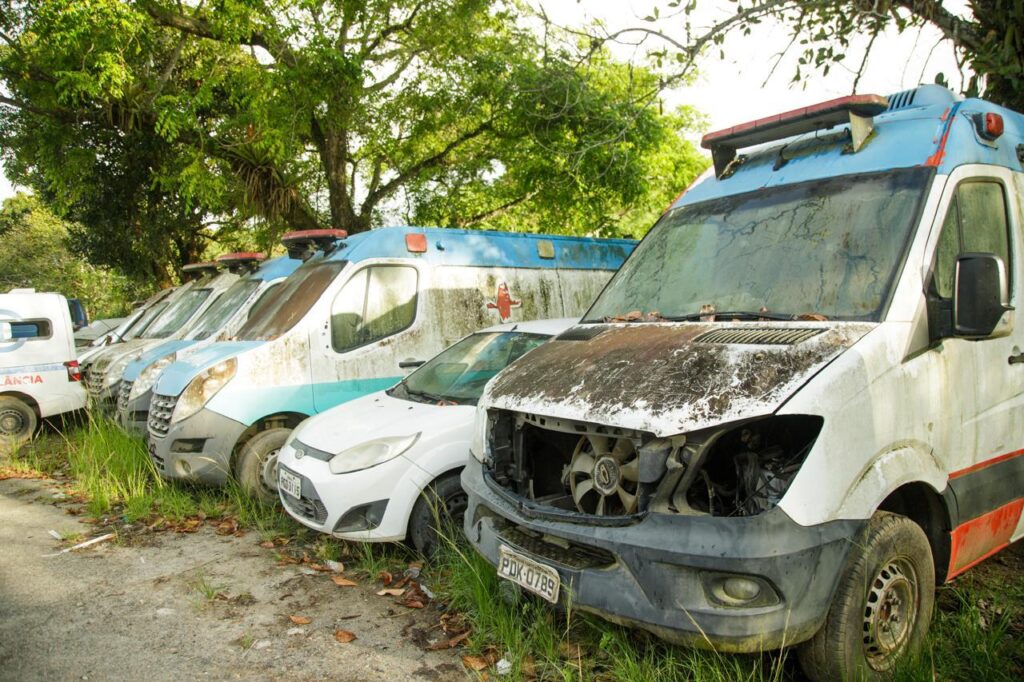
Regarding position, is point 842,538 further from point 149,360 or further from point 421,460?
point 149,360

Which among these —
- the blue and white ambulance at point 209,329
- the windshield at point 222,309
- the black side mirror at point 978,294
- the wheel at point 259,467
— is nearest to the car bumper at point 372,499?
the wheel at point 259,467

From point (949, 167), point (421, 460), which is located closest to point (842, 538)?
point (949, 167)

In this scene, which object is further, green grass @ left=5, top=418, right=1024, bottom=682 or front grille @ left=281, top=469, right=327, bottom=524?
front grille @ left=281, top=469, right=327, bottom=524

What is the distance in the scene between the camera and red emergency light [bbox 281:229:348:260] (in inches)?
312

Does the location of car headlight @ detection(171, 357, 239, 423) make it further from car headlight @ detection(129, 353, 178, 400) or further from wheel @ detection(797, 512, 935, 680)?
Answer: wheel @ detection(797, 512, 935, 680)

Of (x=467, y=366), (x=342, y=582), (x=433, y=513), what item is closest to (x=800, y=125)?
(x=467, y=366)

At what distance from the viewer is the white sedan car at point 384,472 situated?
4.71 meters

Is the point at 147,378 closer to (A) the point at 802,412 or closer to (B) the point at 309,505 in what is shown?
(B) the point at 309,505

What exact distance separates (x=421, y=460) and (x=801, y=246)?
256 cm

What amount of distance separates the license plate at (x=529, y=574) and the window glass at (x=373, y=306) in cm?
411

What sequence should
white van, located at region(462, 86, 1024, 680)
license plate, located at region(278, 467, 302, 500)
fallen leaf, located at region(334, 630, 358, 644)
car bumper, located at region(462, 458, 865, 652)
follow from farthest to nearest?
license plate, located at region(278, 467, 302, 500), fallen leaf, located at region(334, 630, 358, 644), white van, located at region(462, 86, 1024, 680), car bumper, located at region(462, 458, 865, 652)

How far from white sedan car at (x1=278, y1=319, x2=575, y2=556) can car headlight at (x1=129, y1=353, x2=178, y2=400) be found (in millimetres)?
3572

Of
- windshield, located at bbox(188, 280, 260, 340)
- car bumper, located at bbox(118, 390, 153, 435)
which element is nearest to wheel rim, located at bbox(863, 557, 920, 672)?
car bumper, located at bbox(118, 390, 153, 435)

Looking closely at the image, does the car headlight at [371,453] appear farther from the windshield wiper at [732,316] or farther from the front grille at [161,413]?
the front grille at [161,413]
